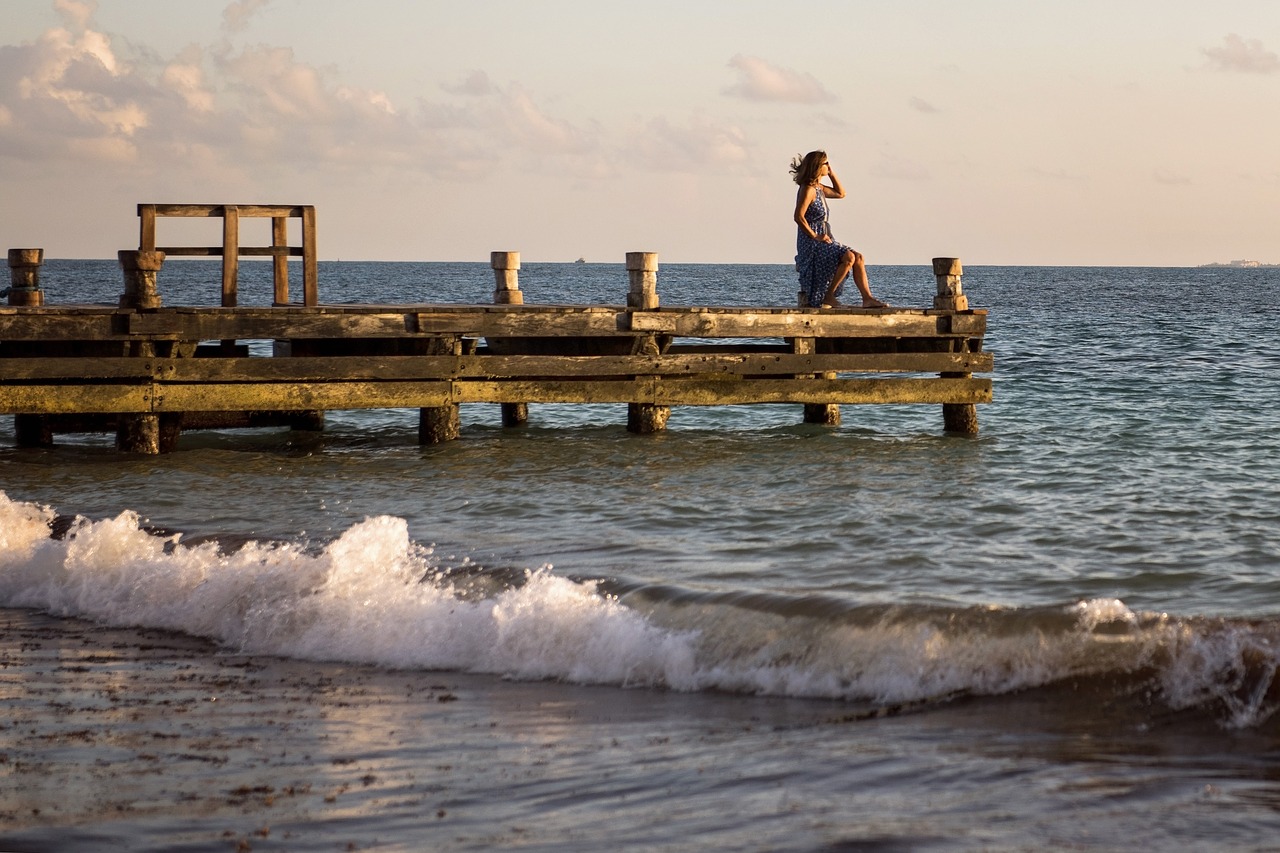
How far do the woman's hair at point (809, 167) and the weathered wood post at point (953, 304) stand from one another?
168 cm

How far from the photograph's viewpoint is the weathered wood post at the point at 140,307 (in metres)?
13.1

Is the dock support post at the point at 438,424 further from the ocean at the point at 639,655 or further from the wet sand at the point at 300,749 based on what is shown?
the wet sand at the point at 300,749

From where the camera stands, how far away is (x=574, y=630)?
7.04m

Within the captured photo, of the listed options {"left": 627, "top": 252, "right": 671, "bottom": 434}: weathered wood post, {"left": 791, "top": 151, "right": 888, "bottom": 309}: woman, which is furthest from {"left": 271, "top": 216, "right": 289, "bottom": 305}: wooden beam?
{"left": 791, "top": 151, "right": 888, "bottom": 309}: woman

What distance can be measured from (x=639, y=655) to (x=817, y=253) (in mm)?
8999

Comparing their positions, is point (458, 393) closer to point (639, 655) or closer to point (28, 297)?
point (28, 297)

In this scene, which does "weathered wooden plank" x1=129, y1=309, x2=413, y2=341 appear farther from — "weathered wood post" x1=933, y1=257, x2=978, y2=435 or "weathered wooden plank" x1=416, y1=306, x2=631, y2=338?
"weathered wood post" x1=933, y1=257, x2=978, y2=435

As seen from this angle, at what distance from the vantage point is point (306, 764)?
520cm

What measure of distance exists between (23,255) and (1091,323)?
40485mm

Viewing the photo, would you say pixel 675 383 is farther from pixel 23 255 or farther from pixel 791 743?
pixel 791 743

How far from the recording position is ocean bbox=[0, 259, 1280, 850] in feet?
15.3

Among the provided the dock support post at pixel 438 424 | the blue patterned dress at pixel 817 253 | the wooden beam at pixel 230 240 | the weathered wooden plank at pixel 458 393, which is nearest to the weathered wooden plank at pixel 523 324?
the weathered wooden plank at pixel 458 393

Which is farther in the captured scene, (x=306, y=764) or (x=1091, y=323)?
(x=1091, y=323)

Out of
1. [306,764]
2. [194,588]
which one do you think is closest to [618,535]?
[194,588]
